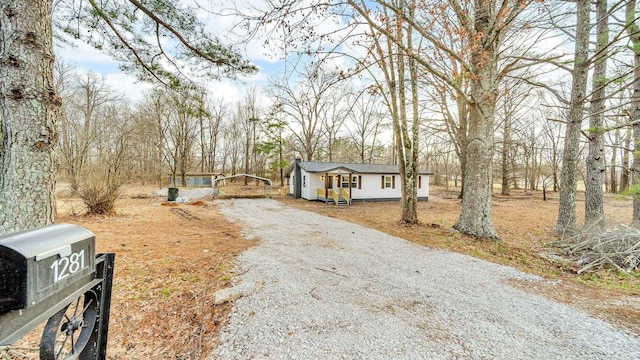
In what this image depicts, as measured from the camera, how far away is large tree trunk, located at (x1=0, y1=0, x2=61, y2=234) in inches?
94.5

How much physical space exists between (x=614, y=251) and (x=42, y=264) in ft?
25.4

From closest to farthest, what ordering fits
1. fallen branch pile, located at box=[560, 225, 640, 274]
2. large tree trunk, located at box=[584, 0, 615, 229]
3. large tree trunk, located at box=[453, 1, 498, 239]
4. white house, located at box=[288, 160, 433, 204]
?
fallen branch pile, located at box=[560, 225, 640, 274] < large tree trunk, located at box=[453, 1, 498, 239] < large tree trunk, located at box=[584, 0, 615, 229] < white house, located at box=[288, 160, 433, 204]

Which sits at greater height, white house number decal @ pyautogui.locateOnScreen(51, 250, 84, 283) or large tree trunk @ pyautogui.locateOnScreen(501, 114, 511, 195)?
large tree trunk @ pyautogui.locateOnScreen(501, 114, 511, 195)

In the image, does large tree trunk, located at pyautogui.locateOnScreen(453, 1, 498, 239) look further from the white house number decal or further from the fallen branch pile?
the white house number decal

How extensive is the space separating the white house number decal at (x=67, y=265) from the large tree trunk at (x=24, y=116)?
2096 mm

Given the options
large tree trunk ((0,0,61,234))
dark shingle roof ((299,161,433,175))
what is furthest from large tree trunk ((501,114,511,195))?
large tree trunk ((0,0,61,234))

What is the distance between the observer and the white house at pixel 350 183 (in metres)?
15.8

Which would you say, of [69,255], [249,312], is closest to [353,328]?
[249,312]

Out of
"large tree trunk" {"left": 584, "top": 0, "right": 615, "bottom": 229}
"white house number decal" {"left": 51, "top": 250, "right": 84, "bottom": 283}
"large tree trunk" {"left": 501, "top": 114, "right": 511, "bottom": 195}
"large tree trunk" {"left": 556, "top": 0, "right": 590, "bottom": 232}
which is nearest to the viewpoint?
"white house number decal" {"left": 51, "top": 250, "right": 84, "bottom": 283}

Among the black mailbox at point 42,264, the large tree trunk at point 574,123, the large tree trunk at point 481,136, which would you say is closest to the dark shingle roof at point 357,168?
the large tree trunk at point 481,136

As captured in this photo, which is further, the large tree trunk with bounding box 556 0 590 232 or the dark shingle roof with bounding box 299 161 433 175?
the dark shingle roof with bounding box 299 161 433 175

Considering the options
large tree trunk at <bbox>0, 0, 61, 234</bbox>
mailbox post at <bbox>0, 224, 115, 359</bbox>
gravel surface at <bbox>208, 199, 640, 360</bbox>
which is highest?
large tree trunk at <bbox>0, 0, 61, 234</bbox>

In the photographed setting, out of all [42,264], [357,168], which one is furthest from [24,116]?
[357,168]

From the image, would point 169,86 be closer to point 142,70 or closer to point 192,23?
point 142,70
